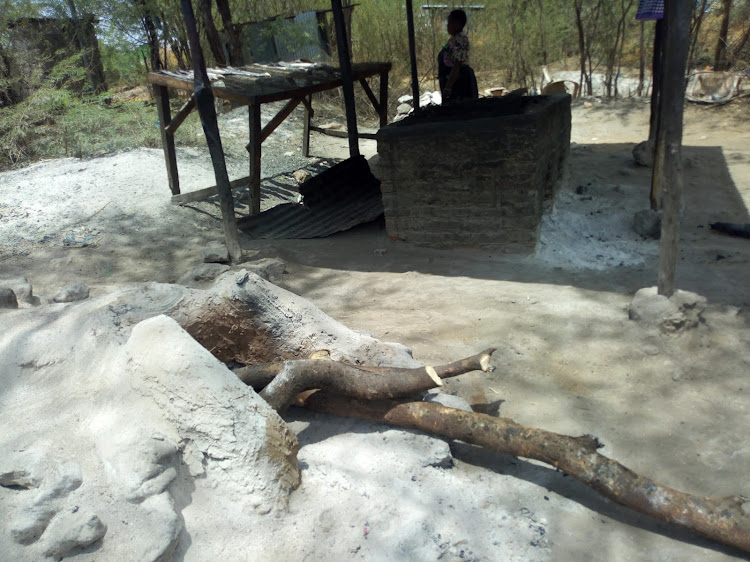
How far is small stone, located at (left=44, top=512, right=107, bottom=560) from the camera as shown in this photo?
66.4 inches

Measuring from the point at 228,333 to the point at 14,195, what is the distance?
17.2 feet

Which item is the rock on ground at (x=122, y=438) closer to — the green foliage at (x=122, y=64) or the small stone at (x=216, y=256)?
the small stone at (x=216, y=256)

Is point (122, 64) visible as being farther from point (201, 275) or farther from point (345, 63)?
point (201, 275)

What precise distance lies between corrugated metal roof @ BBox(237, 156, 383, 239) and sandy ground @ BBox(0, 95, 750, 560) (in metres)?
0.22

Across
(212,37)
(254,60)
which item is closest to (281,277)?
(212,37)

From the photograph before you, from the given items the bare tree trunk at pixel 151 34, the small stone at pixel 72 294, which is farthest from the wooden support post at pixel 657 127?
the bare tree trunk at pixel 151 34

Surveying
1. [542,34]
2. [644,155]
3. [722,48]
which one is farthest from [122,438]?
[542,34]

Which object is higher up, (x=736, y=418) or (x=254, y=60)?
(x=254, y=60)

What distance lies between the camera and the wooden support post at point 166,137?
22.0 ft

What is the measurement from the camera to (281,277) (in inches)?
191

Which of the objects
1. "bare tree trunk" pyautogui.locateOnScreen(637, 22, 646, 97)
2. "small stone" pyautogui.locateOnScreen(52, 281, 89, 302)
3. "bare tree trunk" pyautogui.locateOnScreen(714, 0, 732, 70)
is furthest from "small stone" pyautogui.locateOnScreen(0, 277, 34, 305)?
"bare tree trunk" pyautogui.locateOnScreen(714, 0, 732, 70)

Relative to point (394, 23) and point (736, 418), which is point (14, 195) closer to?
point (736, 418)

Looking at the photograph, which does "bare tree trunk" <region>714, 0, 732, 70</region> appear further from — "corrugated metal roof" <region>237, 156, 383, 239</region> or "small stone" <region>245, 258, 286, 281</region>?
"small stone" <region>245, 258, 286, 281</region>

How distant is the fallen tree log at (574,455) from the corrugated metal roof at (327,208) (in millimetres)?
3743
